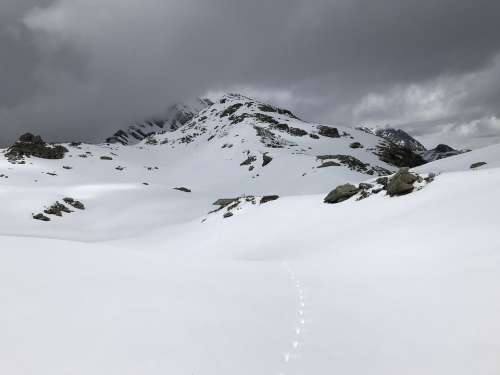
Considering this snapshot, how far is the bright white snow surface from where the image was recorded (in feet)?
17.5

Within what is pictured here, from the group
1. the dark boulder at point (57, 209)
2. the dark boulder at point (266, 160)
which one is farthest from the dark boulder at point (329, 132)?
the dark boulder at point (57, 209)

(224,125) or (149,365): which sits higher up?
(224,125)

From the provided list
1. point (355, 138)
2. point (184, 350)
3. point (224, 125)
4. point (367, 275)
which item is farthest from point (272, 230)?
point (224, 125)

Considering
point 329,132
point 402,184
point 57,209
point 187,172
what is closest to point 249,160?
point 187,172

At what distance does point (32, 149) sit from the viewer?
245ft

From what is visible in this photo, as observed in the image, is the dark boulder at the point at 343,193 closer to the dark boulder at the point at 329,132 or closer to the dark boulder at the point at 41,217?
the dark boulder at the point at 41,217

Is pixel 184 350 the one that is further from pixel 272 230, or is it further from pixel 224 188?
pixel 224 188

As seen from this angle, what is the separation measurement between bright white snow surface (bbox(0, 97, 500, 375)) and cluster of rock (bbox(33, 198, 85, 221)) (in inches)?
1143

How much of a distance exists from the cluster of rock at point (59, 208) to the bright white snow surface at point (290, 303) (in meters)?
29.0

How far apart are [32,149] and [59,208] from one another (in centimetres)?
4559

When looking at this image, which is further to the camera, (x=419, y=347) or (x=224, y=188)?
(x=224, y=188)

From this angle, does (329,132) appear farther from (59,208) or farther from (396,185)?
(396,185)

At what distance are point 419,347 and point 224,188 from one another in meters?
55.9

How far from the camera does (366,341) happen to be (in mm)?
7195
